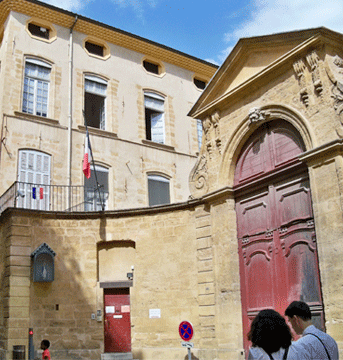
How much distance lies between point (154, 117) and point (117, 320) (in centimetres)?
960

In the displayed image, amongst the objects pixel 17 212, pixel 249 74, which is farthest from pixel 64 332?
pixel 249 74

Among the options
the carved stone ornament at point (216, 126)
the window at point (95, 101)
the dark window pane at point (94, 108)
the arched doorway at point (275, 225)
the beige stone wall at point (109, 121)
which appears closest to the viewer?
the arched doorway at point (275, 225)

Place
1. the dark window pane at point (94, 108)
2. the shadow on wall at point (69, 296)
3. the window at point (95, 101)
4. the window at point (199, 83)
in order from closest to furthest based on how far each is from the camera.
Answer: the shadow on wall at point (69, 296) → the window at point (95, 101) → the dark window pane at point (94, 108) → the window at point (199, 83)

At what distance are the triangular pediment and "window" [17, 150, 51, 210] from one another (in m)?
6.04

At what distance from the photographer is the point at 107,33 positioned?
63.0 ft

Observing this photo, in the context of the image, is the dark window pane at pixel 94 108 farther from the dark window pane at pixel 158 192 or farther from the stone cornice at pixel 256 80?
the stone cornice at pixel 256 80

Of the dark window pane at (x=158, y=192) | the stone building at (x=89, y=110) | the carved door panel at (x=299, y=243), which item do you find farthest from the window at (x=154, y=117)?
the carved door panel at (x=299, y=243)

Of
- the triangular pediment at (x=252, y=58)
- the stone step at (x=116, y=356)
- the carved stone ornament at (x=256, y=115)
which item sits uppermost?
the triangular pediment at (x=252, y=58)

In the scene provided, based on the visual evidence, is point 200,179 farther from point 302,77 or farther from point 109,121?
point 109,121

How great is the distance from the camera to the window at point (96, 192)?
16703 millimetres

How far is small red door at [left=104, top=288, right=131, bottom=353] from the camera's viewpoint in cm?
1267

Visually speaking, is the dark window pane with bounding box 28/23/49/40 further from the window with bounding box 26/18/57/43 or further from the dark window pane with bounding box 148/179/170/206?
the dark window pane with bounding box 148/179/170/206

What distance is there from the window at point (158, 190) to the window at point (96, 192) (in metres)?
1.93

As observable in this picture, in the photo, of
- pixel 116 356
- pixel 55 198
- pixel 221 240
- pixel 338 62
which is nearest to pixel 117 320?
pixel 116 356
